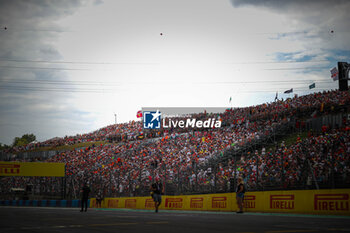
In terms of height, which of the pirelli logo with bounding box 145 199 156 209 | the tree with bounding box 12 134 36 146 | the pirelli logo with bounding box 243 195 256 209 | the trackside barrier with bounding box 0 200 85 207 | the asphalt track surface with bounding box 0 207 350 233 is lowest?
the trackside barrier with bounding box 0 200 85 207

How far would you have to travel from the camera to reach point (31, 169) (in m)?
42.2

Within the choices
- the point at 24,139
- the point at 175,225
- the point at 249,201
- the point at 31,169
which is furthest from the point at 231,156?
the point at 24,139

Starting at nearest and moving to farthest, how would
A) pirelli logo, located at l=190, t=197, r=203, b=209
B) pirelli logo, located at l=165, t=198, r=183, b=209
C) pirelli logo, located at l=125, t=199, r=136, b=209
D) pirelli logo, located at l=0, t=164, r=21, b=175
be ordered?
pirelli logo, located at l=190, t=197, r=203, b=209 → pirelli logo, located at l=165, t=198, r=183, b=209 → pirelli logo, located at l=125, t=199, r=136, b=209 → pirelli logo, located at l=0, t=164, r=21, b=175

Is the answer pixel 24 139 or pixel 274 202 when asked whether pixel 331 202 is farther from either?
pixel 24 139

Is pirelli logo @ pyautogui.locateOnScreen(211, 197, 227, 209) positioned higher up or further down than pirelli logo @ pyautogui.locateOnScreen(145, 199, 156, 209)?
higher up

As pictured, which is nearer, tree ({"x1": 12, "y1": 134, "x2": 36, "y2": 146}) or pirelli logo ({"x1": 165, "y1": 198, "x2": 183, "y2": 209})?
pirelli logo ({"x1": 165, "y1": 198, "x2": 183, "y2": 209})

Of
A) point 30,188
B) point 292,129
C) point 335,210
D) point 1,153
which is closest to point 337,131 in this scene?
point 292,129

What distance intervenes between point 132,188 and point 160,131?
2115 centimetres

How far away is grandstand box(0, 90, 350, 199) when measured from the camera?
17.2 m

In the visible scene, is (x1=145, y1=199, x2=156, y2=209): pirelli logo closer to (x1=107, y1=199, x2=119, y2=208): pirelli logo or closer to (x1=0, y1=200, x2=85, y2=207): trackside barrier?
(x1=107, y1=199, x2=119, y2=208): pirelli logo

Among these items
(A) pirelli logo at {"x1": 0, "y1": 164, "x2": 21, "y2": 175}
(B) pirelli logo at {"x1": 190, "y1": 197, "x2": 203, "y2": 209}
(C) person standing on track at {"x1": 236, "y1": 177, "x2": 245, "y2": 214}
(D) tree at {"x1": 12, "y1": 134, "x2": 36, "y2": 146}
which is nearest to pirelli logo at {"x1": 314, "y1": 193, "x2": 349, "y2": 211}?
(C) person standing on track at {"x1": 236, "y1": 177, "x2": 245, "y2": 214}

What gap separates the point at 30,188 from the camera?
42031 mm

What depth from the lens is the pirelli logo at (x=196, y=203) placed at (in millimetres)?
21375

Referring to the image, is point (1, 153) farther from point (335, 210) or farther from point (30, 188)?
point (335, 210)
